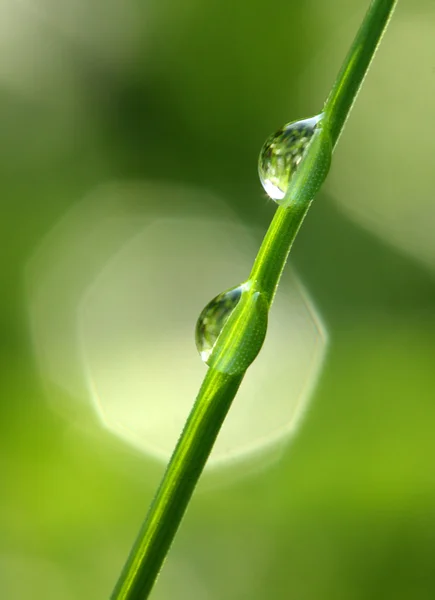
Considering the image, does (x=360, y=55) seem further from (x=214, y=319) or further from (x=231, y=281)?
(x=231, y=281)

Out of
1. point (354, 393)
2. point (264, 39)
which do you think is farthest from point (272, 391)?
point (264, 39)

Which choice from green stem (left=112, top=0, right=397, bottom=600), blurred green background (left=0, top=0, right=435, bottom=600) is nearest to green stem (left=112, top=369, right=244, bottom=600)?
green stem (left=112, top=0, right=397, bottom=600)

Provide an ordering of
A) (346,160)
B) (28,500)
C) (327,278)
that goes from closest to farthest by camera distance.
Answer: (28,500), (327,278), (346,160)

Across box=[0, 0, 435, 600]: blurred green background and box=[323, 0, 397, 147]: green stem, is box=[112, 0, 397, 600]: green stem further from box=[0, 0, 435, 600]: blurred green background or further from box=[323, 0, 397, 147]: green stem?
box=[0, 0, 435, 600]: blurred green background

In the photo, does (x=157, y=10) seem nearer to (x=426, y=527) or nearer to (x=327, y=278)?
(x=327, y=278)

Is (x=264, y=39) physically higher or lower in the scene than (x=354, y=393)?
higher

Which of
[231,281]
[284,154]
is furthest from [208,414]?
[231,281]

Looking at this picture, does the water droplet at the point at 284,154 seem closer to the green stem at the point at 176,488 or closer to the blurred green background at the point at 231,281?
the green stem at the point at 176,488
